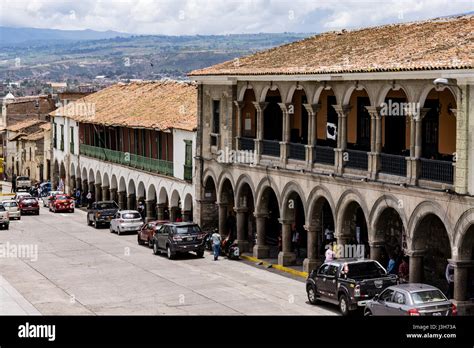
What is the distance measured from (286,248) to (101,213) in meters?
19.2

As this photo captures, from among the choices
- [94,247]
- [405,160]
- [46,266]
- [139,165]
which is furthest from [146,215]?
[405,160]

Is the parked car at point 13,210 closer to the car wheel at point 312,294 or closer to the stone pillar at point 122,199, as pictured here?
the stone pillar at point 122,199

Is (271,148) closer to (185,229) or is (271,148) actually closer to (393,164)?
(185,229)

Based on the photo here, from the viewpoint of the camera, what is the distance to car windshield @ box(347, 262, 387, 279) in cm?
2911

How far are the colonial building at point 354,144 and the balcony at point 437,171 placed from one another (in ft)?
0.14

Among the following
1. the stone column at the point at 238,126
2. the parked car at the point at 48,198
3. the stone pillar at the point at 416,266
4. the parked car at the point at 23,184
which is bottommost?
the parked car at the point at 23,184

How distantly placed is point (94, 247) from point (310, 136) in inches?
547

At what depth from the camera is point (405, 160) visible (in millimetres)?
32281

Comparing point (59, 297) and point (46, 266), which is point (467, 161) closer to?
point (59, 297)

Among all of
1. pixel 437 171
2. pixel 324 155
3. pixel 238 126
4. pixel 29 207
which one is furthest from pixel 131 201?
pixel 437 171

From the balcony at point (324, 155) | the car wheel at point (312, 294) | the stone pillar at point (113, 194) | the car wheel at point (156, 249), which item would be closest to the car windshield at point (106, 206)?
the stone pillar at point (113, 194)

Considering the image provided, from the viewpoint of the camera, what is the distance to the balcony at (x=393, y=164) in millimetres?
32438

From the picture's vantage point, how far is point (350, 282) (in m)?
28.8
